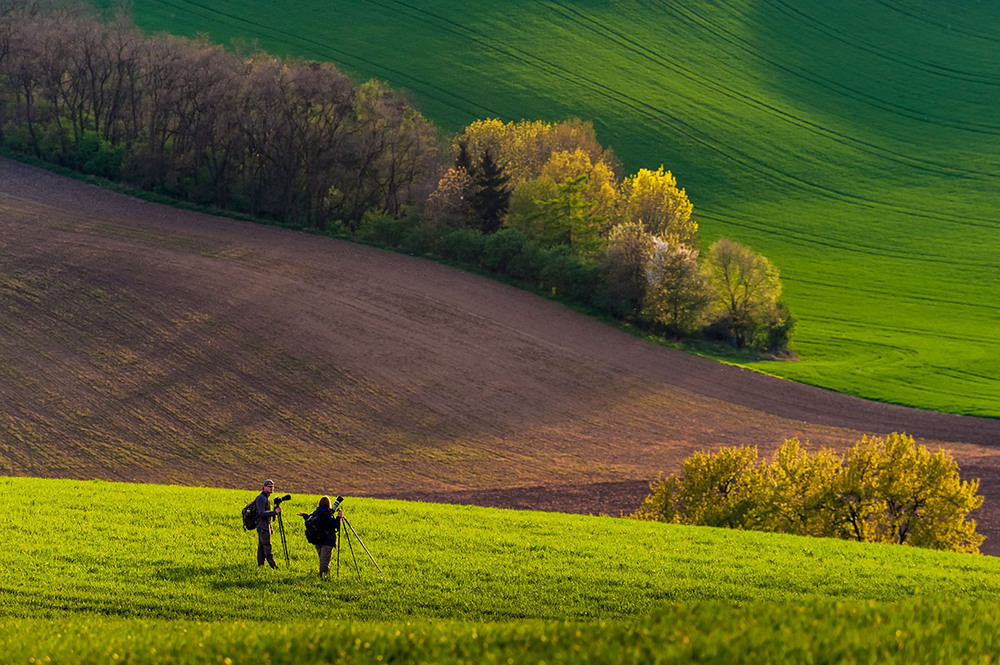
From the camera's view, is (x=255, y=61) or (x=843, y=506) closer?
(x=843, y=506)

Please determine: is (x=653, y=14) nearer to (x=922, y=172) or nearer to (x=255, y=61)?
(x=922, y=172)

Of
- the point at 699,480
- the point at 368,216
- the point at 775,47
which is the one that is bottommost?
the point at 699,480

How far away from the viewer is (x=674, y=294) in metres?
68.2

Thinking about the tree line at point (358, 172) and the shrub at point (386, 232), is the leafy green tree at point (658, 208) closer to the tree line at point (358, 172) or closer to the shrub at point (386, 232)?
the tree line at point (358, 172)

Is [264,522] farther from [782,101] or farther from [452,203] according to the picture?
[782,101]

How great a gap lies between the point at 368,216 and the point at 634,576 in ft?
192

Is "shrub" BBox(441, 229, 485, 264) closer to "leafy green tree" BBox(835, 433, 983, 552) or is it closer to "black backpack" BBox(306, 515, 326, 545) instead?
"leafy green tree" BBox(835, 433, 983, 552)

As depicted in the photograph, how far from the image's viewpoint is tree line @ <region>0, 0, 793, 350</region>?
231 feet

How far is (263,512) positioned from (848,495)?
22117 mm

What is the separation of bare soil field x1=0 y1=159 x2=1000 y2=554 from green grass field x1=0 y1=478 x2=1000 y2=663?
13355mm

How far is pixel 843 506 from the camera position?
3306cm

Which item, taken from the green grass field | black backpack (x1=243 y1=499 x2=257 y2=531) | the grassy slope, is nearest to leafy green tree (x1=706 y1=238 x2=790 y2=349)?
the grassy slope

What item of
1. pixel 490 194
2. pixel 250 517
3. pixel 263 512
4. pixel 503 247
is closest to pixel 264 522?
pixel 263 512

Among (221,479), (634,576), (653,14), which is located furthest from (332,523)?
(653,14)
